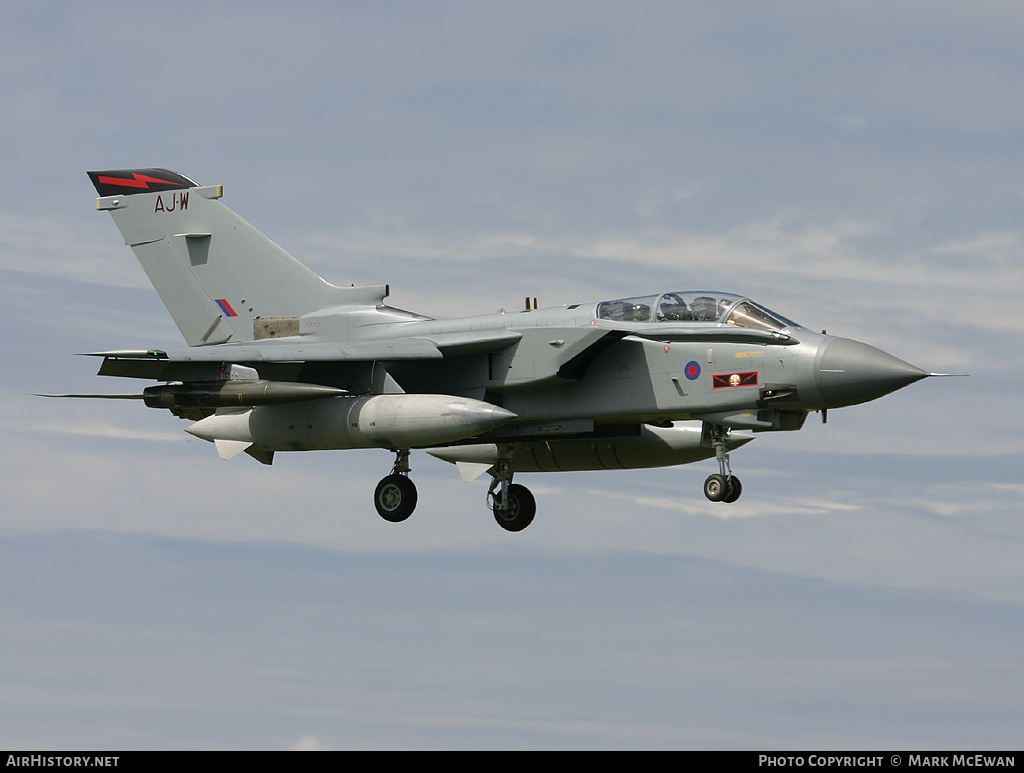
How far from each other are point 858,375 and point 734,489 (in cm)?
250

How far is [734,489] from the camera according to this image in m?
19.9

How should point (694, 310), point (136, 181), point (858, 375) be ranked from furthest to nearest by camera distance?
point (136, 181) < point (694, 310) < point (858, 375)

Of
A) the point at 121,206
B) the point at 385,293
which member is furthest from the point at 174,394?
the point at 121,206

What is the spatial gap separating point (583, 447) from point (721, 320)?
4798 mm

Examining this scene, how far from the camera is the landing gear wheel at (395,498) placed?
2252cm

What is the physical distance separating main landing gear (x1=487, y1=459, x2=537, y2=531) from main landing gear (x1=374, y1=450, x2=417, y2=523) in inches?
91.9

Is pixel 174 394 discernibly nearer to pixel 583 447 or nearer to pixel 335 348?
pixel 335 348

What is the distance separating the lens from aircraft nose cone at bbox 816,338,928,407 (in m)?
19.1

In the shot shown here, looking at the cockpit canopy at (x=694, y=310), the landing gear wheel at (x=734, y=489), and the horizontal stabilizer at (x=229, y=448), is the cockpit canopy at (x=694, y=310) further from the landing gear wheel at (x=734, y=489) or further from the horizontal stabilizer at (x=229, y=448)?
the horizontal stabilizer at (x=229, y=448)

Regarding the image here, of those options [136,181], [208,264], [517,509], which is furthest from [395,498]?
[136,181]

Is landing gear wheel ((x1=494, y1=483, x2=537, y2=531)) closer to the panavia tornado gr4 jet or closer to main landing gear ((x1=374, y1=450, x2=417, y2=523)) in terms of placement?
the panavia tornado gr4 jet

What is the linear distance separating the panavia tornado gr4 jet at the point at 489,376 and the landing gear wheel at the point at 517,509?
0.08 feet

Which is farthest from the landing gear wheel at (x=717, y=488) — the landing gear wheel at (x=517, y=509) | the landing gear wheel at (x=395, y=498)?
the landing gear wheel at (x=395, y=498)

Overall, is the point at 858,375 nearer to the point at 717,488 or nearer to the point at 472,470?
the point at 717,488
